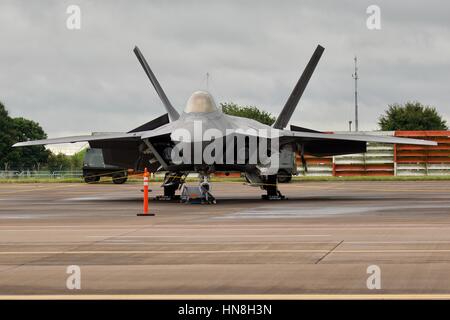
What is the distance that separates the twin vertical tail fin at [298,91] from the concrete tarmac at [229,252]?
34.6ft

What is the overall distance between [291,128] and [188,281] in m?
20.9

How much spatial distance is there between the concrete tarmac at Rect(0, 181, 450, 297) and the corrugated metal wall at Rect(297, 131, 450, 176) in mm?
43249

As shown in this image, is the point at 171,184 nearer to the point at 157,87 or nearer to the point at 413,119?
the point at 157,87

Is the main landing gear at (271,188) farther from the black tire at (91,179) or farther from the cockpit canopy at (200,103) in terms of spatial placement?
the black tire at (91,179)

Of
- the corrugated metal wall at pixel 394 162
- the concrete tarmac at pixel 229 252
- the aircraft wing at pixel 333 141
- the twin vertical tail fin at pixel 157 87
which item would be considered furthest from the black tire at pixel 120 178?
the concrete tarmac at pixel 229 252

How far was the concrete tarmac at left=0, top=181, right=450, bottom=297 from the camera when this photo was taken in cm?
959

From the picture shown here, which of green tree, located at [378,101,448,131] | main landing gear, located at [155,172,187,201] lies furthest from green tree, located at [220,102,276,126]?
main landing gear, located at [155,172,187,201]

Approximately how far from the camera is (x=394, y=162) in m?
65.4

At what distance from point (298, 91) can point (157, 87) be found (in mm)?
5406

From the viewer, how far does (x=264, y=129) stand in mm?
29594

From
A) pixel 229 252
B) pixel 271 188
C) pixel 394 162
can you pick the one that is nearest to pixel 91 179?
pixel 394 162
